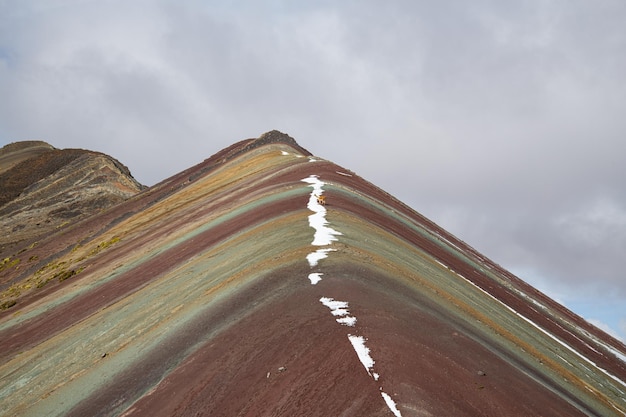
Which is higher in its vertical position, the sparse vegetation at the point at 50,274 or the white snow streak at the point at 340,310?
the white snow streak at the point at 340,310

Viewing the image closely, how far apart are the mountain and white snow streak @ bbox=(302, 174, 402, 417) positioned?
0.18 ft

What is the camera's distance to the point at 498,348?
2066 centimetres

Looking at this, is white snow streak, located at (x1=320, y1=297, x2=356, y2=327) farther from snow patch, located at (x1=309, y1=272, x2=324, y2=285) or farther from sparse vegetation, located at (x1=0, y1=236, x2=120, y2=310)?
sparse vegetation, located at (x1=0, y1=236, x2=120, y2=310)

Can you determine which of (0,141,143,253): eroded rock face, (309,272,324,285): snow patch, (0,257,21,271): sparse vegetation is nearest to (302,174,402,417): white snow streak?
(309,272,324,285): snow patch

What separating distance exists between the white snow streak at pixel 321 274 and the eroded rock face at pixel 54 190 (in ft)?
170

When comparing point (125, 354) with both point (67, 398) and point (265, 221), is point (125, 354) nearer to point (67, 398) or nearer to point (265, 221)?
point (67, 398)

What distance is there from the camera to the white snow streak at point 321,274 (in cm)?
1325

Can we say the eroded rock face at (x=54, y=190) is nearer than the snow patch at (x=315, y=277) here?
No

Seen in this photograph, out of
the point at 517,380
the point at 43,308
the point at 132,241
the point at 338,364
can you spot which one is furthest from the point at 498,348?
the point at 132,241

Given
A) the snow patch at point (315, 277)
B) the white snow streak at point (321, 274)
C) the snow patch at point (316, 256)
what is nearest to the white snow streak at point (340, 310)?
the white snow streak at point (321, 274)

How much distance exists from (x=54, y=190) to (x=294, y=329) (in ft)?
283

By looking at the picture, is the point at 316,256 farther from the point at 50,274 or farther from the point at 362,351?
the point at 50,274

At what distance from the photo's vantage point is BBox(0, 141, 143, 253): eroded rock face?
263 feet

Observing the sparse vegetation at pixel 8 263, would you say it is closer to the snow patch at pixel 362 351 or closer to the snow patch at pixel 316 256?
the snow patch at pixel 316 256
